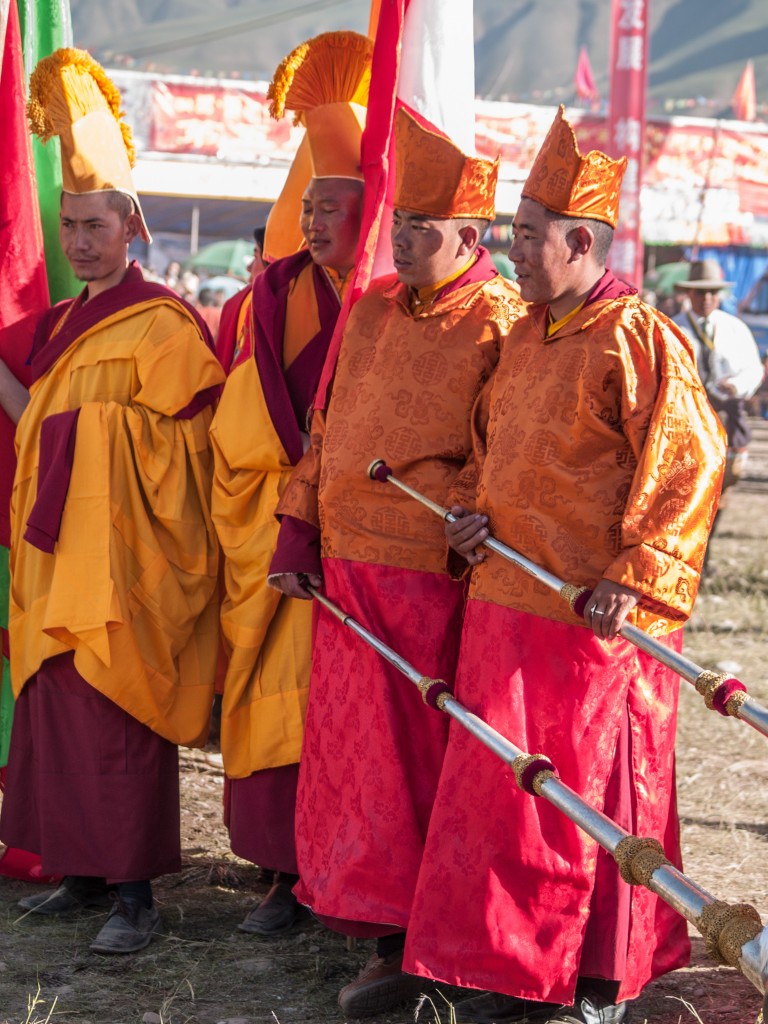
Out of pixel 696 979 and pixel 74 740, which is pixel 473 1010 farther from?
pixel 74 740

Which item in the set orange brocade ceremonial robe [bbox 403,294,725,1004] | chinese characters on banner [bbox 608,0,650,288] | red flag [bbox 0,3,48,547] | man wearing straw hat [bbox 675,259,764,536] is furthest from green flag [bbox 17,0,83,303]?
chinese characters on banner [bbox 608,0,650,288]

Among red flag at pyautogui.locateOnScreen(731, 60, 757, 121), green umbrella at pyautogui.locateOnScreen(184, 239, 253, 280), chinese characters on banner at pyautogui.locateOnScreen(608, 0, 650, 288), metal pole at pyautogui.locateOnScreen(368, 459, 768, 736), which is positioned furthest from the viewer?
red flag at pyautogui.locateOnScreen(731, 60, 757, 121)

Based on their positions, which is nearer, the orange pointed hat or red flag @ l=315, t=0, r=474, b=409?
the orange pointed hat

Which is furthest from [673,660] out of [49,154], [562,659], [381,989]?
[49,154]

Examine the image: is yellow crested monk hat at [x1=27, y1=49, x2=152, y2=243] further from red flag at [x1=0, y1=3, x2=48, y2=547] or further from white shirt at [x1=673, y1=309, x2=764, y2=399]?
white shirt at [x1=673, y1=309, x2=764, y2=399]

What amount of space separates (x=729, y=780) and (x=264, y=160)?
56.3ft

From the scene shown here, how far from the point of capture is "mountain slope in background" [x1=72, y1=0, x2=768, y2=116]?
81.0m

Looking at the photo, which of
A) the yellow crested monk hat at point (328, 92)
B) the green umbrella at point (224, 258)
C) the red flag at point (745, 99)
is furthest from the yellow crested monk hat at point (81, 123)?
the red flag at point (745, 99)

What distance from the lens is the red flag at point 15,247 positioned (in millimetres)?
4754

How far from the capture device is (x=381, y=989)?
365cm

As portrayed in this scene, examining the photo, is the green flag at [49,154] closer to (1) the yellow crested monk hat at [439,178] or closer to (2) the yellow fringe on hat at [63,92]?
(2) the yellow fringe on hat at [63,92]

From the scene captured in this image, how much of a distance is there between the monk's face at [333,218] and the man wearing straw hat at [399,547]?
387 mm

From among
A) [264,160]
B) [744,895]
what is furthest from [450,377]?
[264,160]

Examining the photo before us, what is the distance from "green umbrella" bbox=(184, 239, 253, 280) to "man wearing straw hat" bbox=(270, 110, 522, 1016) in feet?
57.4
